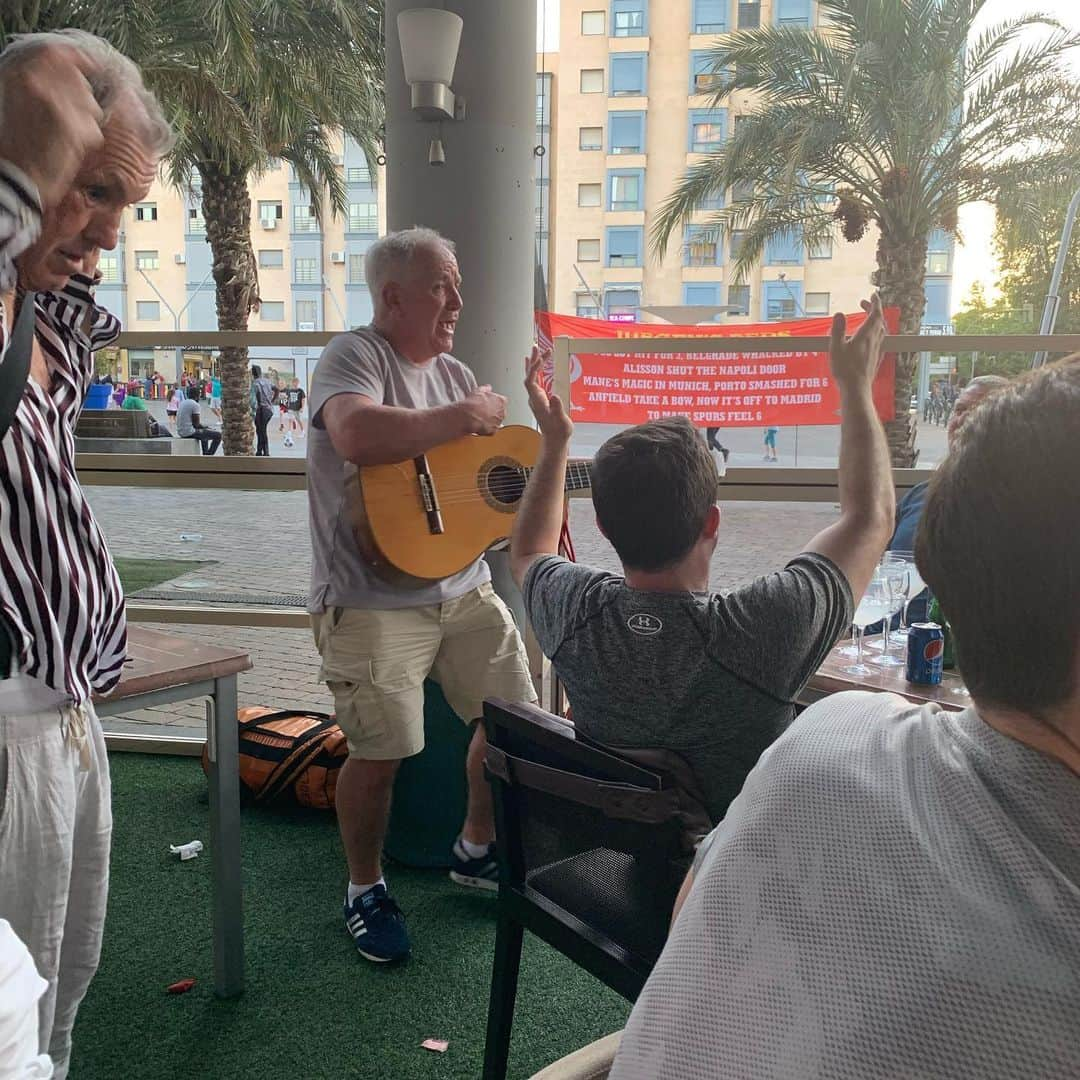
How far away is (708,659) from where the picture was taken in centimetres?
153

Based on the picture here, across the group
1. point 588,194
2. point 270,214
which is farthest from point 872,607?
point 270,214

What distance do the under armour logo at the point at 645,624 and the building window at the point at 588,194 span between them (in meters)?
Result: 43.7

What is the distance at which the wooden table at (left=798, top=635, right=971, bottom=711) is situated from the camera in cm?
199

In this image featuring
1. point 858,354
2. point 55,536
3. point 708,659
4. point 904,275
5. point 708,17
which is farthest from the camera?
point 708,17

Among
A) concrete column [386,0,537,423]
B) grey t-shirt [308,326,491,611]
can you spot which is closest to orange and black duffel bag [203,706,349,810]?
grey t-shirt [308,326,491,611]

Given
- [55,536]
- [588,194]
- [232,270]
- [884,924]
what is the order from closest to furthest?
1. [884,924]
2. [55,536]
3. [232,270]
4. [588,194]

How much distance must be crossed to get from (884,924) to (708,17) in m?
44.8

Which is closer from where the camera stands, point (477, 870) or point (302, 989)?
point (302, 989)

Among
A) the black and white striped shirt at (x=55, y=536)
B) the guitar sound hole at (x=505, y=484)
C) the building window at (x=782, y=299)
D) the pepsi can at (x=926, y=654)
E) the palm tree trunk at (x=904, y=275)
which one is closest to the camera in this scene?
the black and white striped shirt at (x=55, y=536)

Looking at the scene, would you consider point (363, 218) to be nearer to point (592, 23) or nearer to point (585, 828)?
point (592, 23)

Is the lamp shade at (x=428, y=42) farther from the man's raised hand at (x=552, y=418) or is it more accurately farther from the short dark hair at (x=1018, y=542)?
the short dark hair at (x=1018, y=542)

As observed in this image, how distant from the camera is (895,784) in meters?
0.69

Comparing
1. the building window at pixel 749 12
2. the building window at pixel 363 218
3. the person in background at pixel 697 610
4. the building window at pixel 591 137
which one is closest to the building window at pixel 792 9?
the building window at pixel 749 12

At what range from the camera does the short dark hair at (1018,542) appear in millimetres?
689
